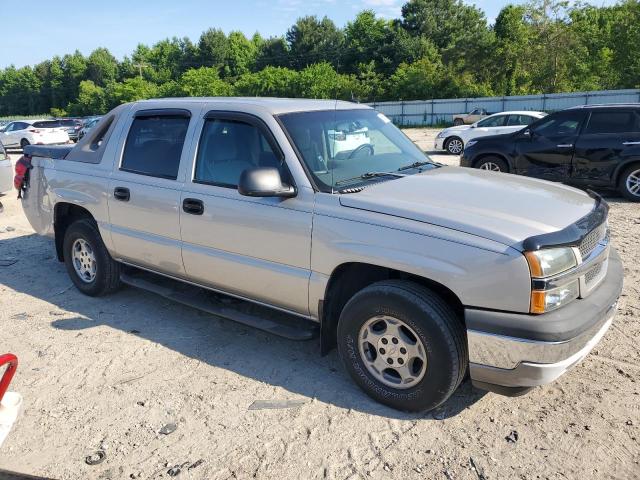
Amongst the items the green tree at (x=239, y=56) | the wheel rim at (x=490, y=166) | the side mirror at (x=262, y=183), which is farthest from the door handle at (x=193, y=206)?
the green tree at (x=239, y=56)

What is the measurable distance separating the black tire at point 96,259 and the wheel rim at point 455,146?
15.0 meters

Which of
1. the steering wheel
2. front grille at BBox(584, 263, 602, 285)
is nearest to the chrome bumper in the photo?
front grille at BBox(584, 263, 602, 285)

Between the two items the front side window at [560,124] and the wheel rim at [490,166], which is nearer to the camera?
the front side window at [560,124]

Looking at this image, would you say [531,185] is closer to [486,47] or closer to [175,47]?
[486,47]

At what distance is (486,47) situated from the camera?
5259 cm

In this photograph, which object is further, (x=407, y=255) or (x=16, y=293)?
(x=16, y=293)

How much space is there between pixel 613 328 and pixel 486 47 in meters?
53.9

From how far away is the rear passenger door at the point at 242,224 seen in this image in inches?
139

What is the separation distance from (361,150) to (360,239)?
1.02 m

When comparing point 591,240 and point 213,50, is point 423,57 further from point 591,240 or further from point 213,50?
point 591,240

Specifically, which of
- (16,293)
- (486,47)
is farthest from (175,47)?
(16,293)

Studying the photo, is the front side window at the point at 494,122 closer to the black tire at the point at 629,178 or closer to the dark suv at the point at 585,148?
the dark suv at the point at 585,148

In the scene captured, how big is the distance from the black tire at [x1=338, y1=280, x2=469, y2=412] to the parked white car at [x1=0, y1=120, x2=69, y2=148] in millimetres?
25516

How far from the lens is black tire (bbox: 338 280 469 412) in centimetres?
299
